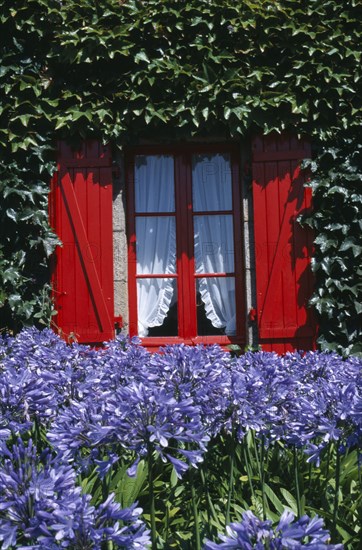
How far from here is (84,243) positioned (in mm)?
5496

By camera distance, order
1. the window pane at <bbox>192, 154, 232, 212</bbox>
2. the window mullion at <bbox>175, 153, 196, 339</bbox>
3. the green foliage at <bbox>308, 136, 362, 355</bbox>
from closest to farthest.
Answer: the green foliage at <bbox>308, 136, 362, 355</bbox>, the window mullion at <bbox>175, 153, 196, 339</bbox>, the window pane at <bbox>192, 154, 232, 212</bbox>

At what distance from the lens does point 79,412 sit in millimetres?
1704

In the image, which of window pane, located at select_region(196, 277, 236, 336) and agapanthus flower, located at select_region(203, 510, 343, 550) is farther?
window pane, located at select_region(196, 277, 236, 336)

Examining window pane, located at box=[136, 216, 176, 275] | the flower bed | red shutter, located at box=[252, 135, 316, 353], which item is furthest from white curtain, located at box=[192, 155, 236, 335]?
the flower bed

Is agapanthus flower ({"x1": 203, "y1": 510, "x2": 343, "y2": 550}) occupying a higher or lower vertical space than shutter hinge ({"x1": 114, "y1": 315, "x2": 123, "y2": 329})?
lower

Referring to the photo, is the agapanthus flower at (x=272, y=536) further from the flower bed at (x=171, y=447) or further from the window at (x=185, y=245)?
the window at (x=185, y=245)

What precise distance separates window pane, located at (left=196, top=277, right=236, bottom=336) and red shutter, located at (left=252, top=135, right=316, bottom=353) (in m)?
0.35

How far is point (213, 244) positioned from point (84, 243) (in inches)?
46.5

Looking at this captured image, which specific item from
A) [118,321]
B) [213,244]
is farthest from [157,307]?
[213,244]

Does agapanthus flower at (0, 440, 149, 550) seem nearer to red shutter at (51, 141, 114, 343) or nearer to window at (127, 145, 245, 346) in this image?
red shutter at (51, 141, 114, 343)

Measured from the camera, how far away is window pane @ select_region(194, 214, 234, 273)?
5.79 metres

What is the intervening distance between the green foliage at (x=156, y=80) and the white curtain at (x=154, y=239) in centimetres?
36

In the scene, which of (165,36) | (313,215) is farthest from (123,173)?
(313,215)

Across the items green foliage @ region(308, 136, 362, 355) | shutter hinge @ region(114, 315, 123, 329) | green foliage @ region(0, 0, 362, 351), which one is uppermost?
green foliage @ region(0, 0, 362, 351)
